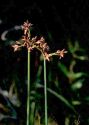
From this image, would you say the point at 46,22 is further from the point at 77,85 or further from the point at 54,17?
the point at 77,85

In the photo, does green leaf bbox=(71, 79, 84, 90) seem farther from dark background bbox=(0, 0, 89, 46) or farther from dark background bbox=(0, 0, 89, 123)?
dark background bbox=(0, 0, 89, 46)

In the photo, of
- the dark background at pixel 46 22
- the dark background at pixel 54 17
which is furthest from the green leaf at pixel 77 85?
the dark background at pixel 54 17

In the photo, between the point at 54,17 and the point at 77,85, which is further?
the point at 54,17

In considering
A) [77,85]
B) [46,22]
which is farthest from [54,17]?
[77,85]

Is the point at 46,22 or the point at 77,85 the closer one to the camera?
the point at 77,85

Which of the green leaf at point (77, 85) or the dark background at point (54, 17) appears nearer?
the green leaf at point (77, 85)

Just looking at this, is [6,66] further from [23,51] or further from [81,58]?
[81,58]

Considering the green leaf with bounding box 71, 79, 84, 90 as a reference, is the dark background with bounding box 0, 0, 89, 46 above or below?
above

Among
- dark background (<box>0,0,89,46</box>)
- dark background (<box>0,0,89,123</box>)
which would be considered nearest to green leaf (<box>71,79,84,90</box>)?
dark background (<box>0,0,89,123</box>)

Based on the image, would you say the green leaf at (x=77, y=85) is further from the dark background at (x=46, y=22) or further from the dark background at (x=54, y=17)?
the dark background at (x=54, y=17)

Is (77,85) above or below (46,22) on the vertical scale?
below

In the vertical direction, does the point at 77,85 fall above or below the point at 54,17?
below
